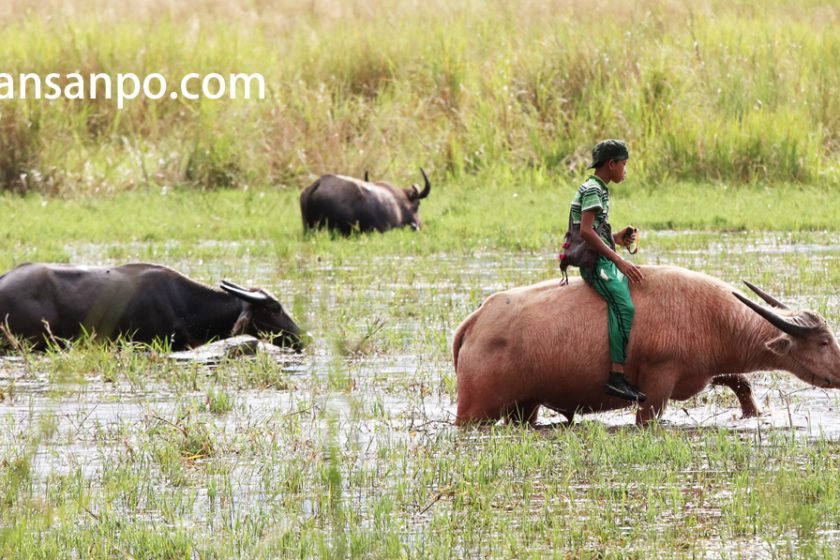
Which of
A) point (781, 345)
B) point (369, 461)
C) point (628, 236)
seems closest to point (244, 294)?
point (628, 236)

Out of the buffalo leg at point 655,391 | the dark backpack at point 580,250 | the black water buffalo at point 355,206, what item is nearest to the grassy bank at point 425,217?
the black water buffalo at point 355,206

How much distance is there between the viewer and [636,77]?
1944 cm

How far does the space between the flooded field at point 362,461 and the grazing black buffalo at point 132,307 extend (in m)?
0.32

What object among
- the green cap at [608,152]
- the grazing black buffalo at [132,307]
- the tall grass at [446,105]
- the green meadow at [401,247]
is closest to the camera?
the green meadow at [401,247]

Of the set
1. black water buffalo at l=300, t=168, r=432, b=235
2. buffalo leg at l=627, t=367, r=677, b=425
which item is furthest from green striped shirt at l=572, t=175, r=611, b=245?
black water buffalo at l=300, t=168, r=432, b=235

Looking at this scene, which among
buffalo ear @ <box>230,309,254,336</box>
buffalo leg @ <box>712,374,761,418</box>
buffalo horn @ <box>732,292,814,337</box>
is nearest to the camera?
buffalo horn @ <box>732,292,814,337</box>

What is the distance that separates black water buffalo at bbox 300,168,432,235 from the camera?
14.7m

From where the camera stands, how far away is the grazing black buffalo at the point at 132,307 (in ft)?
30.5

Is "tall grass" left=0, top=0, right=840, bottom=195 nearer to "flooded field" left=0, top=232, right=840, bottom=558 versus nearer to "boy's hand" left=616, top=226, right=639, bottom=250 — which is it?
"flooded field" left=0, top=232, right=840, bottom=558

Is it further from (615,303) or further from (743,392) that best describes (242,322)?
(743,392)

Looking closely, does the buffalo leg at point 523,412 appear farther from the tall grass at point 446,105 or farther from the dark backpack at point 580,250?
the tall grass at point 446,105

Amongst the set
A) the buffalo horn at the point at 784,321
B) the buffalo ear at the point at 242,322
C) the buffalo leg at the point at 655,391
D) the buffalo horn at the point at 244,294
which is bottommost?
the buffalo ear at the point at 242,322

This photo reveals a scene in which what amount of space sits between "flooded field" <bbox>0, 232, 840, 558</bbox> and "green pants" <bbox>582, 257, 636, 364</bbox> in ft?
1.18

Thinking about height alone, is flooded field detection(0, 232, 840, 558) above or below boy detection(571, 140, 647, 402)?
below
